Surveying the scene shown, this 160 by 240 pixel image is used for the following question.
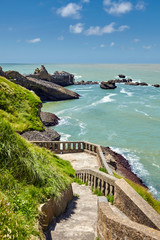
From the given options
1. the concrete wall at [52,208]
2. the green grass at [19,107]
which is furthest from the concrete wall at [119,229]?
the green grass at [19,107]

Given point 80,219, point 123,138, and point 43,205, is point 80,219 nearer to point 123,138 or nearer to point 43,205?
point 43,205

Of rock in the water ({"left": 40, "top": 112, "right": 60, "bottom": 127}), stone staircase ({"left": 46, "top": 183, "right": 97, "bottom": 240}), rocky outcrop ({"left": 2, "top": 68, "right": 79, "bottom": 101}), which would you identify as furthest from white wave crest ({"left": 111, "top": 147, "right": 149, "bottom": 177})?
rocky outcrop ({"left": 2, "top": 68, "right": 79, "bottom": 101})

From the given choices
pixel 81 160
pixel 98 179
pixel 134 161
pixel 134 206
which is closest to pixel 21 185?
pixel 134 206

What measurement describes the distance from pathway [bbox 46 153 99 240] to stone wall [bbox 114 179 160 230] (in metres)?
1.08

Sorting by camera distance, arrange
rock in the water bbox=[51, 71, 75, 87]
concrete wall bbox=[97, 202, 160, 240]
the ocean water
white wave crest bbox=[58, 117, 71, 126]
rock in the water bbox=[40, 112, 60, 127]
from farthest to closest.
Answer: rock in the water bbox=[51, 71, 75, 87] → white wave crest bbox=[58, 117, 71, 126] → rock in the water bbox=[40, 112, 60, 127] → the ocean water → concrete wall bbox=[97, 202, 160, 240]

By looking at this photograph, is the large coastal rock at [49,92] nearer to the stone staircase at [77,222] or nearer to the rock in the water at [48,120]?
the rock in the water at [48,120]

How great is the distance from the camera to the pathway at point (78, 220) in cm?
581

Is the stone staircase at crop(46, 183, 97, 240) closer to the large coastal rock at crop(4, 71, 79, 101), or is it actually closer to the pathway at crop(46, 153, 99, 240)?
the pathway at crop(46, 153, 99, 240)

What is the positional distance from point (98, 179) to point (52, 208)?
402 cm

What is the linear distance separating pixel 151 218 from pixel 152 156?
77.8ft

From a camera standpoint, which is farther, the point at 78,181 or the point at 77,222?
the point at 78,181

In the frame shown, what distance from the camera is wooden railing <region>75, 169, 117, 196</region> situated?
856cm

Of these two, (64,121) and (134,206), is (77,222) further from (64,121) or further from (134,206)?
(64,121)

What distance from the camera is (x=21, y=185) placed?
593 centimetres
